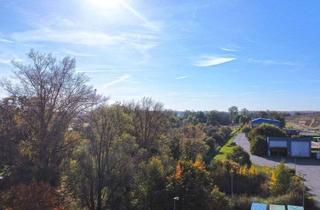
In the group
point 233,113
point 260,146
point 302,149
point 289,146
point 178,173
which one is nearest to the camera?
point 178,173

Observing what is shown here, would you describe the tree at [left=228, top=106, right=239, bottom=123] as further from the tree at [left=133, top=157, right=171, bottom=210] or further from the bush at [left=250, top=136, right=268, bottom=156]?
the tree at [left=133, top=157, right=171, bottom=210]

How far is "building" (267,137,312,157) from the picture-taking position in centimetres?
5131

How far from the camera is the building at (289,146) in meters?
51.3

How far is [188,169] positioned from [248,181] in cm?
1115

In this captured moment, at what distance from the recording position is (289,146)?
172ft

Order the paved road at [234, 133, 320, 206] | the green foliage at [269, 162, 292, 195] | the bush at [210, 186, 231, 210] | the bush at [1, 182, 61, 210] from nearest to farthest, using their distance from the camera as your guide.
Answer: the bush at [1, 182, 61, 210] → the bush at [210, 186, 231, 210] → the green foliage at [269, 162, 292, 195] → the paved road at [234, 133, 320, 206]

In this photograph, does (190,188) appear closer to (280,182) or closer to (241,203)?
(241,203)

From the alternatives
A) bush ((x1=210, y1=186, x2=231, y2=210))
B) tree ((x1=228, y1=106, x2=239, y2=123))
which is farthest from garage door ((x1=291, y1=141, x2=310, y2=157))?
tree ((x1=228, y1=106, x2=239, y2=123))

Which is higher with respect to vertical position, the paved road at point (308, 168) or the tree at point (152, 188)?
the tree at point (152, 188)

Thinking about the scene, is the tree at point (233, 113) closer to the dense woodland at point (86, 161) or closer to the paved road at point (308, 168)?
the paved road at point (308, 168)

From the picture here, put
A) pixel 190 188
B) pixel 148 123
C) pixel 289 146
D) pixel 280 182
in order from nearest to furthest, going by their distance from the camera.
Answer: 1. pixel 190 188
2. pixel 280 182
3. pixel 148 123
4. pixel 289 146

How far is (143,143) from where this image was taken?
36.6 m

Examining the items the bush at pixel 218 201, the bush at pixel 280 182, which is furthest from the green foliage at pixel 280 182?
the bush at pixel 218 201

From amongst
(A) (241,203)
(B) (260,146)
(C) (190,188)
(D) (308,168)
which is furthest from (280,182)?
(B) (260,146)
